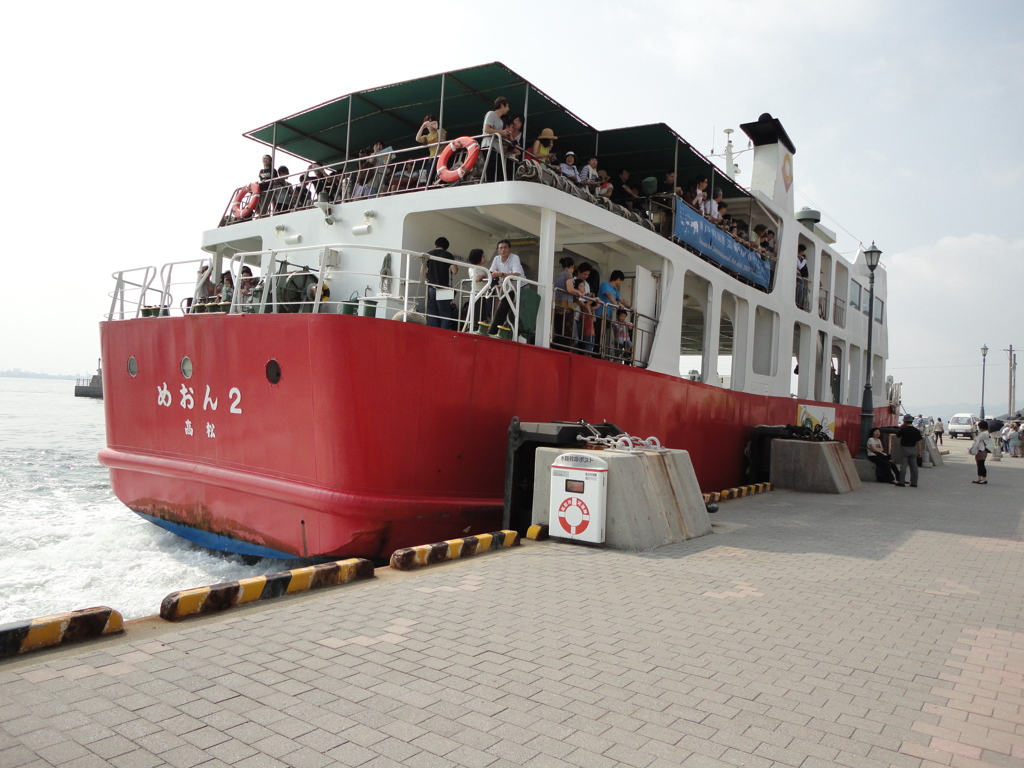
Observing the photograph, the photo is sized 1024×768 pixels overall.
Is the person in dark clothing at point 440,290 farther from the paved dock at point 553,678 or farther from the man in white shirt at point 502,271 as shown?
the paved dock at point 553,678

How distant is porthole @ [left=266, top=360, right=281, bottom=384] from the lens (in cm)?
679

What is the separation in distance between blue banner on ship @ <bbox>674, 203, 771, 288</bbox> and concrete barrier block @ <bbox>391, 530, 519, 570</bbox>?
628 centimetres

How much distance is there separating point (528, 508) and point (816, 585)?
2.89 m

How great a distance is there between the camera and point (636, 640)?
400 centimetres

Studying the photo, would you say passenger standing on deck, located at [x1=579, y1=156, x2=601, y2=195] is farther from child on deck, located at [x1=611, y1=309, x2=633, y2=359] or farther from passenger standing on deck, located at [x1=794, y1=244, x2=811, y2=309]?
passenger standing on deck, located at [x1=794, y1=244, x2=811, y2=309]

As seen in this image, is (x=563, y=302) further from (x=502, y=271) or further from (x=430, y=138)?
(x=430, y=138)

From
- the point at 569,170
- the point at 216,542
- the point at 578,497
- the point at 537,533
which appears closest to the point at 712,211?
the point at 569,170

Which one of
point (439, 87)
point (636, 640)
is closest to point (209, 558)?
point (636, 640)

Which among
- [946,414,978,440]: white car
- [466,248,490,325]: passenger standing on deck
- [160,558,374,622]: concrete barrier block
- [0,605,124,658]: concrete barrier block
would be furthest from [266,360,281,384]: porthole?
[946,414,978,440]: white car

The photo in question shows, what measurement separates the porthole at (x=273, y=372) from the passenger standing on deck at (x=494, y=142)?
3283 mm

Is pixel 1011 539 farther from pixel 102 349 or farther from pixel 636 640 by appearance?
pixel 102 349

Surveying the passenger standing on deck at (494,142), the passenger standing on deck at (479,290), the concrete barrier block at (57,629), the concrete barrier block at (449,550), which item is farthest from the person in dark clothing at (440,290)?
the concrete barrier block at (57,629)

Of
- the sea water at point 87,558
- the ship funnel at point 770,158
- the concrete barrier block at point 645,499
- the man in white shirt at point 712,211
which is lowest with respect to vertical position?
the sea water at point 87,558

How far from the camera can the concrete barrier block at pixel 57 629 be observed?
11.1 feet
